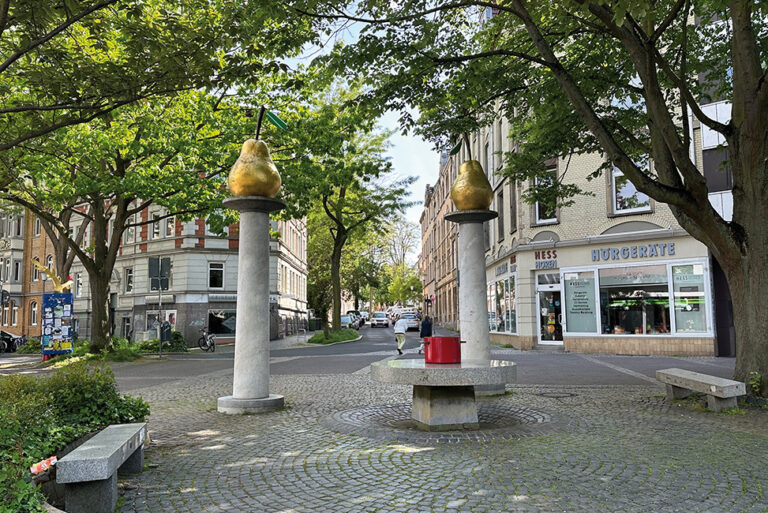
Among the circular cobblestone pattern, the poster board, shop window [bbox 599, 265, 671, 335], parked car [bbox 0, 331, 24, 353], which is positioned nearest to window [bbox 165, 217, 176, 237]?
A: parked car [bbox 0, 331, 24, 353]

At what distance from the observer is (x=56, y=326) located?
18391mm

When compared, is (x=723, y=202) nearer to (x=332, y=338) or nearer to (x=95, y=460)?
(x=332, y=338)

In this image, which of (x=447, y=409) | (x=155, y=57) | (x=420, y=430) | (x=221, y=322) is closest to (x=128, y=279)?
(x=221, y=322)

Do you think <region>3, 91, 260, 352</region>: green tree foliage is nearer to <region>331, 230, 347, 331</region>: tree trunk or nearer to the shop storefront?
<region>331, 230, 347, 331</region>: tree trunk

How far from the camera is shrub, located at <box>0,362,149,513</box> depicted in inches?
116

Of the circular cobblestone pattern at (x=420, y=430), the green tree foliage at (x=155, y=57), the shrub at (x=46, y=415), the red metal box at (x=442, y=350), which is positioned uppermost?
the green tree foliage at (x=155, y=57)

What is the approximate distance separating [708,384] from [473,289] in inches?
144

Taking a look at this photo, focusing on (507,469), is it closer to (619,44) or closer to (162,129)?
(619,44)

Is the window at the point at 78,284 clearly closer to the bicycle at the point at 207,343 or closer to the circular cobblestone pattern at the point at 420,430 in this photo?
the bicycle at the point at 207,343

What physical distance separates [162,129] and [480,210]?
36.7 feet

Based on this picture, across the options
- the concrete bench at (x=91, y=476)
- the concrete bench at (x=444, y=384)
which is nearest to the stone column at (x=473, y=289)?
the concrete bench at (x=444, y=384)

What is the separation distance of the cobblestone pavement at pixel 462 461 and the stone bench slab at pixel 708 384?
32cm

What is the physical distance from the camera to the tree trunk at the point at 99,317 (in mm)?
18447

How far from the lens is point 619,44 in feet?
36.3
